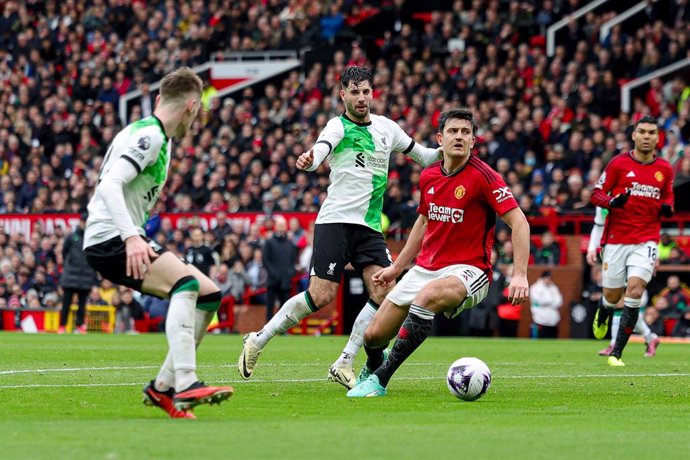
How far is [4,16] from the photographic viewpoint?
40.8m

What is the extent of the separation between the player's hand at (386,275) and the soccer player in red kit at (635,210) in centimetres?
512

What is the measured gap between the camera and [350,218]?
11.3 metres

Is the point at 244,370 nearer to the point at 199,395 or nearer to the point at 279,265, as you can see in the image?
the point at 199,395

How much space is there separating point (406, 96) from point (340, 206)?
18.8m

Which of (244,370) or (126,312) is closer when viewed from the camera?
(244,370)

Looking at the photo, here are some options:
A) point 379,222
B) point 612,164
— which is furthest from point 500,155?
point 379,222

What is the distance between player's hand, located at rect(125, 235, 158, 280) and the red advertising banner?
65.1ft

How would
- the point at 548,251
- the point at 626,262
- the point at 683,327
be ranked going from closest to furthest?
the point at 626,262, the point at 683,327, the point at 548,251

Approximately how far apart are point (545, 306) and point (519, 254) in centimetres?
1543

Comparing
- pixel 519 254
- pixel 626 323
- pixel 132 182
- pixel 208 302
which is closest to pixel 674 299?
pixel 626 323

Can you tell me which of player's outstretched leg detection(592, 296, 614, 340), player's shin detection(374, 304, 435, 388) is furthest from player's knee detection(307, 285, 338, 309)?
player's outstretched leg detection(592, 296, 614, 340)

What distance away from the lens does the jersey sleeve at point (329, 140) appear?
1070 centimetres

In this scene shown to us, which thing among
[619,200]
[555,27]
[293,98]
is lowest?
[619,200]

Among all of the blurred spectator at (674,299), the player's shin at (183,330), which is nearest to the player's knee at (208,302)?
the player's shin at (183,330)
